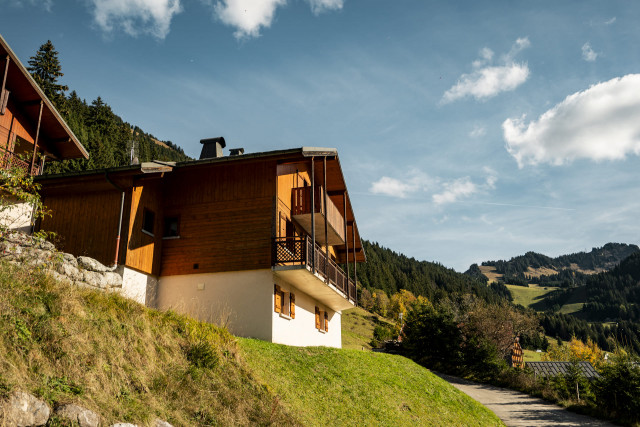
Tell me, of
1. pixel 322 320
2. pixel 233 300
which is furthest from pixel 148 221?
pixel 322 320

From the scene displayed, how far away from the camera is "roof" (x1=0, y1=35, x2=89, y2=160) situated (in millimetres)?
22156

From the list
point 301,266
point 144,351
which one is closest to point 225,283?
point 301,266

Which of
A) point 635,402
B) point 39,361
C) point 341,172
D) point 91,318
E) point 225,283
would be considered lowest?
point 635,402

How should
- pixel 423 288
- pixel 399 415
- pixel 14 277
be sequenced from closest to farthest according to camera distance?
pixel 14 277
pixel 399 415
pixel 423 288

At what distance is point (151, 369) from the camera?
10062 millimetres

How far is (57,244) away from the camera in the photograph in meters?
19.6

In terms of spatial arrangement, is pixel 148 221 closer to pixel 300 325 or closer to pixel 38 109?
pixel 300 325

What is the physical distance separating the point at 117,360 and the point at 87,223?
1187 cm

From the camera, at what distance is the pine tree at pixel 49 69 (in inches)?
2488

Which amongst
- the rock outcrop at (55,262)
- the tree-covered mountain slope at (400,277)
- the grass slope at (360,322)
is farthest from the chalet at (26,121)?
the tree-covered mountain slope at (400,277)

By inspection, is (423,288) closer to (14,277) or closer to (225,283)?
(225,283)

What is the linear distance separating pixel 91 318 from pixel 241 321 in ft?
33.3

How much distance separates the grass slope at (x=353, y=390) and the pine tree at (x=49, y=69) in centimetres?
5901

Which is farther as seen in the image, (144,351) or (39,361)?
(144,351)
